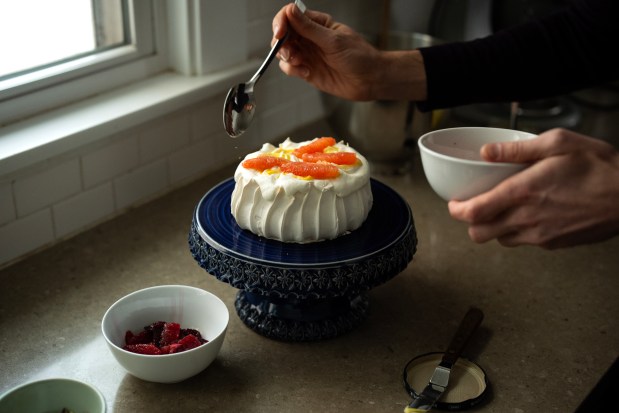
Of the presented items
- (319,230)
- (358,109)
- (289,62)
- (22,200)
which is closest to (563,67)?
(358,109)

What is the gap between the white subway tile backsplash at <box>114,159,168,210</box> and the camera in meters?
1.43

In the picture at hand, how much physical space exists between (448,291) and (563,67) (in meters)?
0.47

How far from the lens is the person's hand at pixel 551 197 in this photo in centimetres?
91

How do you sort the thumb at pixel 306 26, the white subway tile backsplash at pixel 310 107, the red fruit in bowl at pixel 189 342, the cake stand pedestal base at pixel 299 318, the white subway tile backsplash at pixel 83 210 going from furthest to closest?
the white subway tile backsplash at pixel 310 107, the white subway tile backsplash at pixel 83 210, the thumb at pixel 306 26, the cake stand pedestal base at pixel 299 318, the red fruit in bowl at pixel 189 342

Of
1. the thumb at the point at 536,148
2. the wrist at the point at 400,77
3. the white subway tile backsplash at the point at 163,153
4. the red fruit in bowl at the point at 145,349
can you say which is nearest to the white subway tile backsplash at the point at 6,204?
the white subway tile backsplash at the point at 163,153

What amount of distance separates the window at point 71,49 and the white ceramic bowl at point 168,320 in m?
0.43

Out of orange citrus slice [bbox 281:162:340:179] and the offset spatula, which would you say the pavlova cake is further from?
the offset spatula

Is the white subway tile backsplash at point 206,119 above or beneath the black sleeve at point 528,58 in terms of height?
beneath

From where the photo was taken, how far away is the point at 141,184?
1.47m

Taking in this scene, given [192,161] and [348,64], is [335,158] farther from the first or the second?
[192,161]

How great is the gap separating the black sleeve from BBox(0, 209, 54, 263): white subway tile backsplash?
0.67 metres

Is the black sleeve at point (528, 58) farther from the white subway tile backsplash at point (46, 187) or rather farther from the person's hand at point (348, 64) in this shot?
the white subway tile backsplash at point (46, 187)

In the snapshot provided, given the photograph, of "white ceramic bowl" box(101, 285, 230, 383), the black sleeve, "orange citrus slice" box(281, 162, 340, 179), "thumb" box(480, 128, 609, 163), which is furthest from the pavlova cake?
the black sleeve

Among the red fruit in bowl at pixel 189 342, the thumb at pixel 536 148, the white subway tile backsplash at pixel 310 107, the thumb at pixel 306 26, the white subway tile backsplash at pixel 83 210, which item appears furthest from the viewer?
the white subway tile backsplash at pixel 310 107
